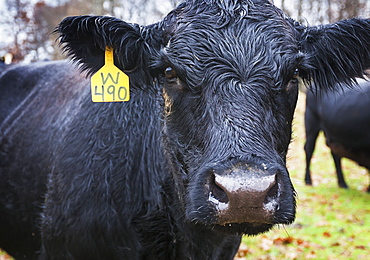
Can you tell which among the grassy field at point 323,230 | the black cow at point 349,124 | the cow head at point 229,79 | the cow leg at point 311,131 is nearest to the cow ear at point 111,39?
the cow head at point 229,79

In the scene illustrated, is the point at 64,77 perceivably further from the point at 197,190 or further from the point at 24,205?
the point at 197,190

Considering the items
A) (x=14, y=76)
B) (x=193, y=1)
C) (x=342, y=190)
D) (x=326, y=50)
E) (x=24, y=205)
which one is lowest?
(x=342, y=190)

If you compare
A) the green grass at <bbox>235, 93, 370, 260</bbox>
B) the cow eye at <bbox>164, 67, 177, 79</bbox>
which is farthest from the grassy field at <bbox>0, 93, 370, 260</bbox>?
the cow eye at <bbox>164, 67, 177, 79</bbox>

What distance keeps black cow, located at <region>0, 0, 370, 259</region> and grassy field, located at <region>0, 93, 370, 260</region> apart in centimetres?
118

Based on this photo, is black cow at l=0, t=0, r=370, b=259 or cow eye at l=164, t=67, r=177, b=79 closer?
black cow at l=0, t=0, r=370, b=259

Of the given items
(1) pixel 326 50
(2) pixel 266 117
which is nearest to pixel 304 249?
(1) pixel 326 50

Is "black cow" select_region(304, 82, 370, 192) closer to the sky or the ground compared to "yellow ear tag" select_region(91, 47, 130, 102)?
closer to the ground

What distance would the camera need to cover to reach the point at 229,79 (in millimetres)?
2072

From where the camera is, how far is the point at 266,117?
81.5 inches

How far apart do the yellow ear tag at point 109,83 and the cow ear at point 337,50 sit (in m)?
1.21

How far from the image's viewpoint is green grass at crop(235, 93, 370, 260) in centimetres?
518

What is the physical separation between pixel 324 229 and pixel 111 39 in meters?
4.84

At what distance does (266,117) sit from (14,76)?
3352mm

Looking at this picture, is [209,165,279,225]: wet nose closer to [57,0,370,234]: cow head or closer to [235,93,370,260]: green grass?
[57,0,370,234]: cow head
